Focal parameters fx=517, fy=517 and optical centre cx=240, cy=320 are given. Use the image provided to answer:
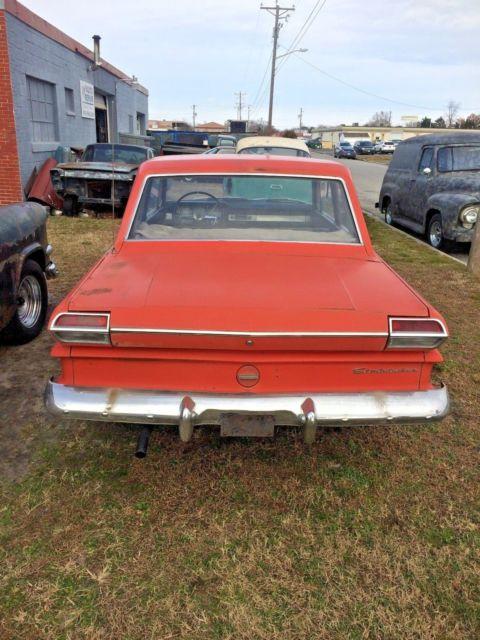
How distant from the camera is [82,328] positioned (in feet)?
→ 7.80

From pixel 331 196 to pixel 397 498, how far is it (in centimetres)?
204

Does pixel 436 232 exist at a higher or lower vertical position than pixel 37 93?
lower

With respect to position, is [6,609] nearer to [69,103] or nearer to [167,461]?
[167,461]

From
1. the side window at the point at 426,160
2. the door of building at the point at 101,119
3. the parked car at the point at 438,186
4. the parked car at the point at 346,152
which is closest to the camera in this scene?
the parked car at the point at 438,186

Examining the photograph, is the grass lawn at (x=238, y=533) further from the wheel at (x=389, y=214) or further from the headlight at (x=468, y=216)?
the wheel at (x=389, y=214)

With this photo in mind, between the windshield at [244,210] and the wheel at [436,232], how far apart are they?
6.15 metres

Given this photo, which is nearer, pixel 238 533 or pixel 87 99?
pixel 238 533

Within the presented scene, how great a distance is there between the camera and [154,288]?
263 cm

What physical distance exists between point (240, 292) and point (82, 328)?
0.78 meters

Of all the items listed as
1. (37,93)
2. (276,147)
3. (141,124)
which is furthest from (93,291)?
(141,124)

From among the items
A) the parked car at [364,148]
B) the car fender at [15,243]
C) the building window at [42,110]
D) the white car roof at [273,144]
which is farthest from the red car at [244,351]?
the parked car at [364,148]

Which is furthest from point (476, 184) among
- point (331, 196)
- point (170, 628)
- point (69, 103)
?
point (69, 103)

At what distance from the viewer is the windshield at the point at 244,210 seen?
342cm

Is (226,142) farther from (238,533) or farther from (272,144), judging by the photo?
(238,533)
